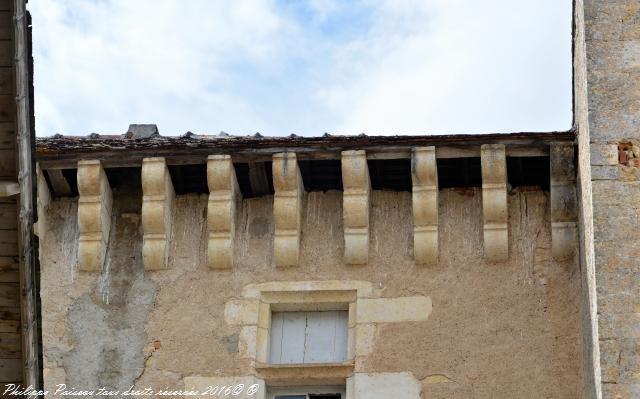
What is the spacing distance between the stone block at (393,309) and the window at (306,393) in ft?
1.79

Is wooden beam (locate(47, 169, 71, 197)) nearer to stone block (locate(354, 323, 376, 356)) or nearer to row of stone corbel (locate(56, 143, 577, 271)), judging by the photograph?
row of stone corbel (locate(56, 143, 577, 271))

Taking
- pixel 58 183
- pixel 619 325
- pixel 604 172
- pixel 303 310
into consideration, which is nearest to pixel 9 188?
pixel 58 183

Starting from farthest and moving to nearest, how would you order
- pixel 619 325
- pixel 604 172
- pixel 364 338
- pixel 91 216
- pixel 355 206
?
pixel 91 216 < pixel 355 206 < pixel 364 338 < pixel 604 172 < pixel 619 325

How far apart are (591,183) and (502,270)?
1570 mm

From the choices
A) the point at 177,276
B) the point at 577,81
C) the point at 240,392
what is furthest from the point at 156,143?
the point at 577,81

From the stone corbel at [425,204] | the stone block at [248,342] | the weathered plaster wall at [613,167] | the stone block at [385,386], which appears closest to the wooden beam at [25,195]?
the stone block at [248,342]

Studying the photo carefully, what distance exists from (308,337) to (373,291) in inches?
23.1

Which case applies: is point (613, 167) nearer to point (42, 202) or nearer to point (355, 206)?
point (355, 206)

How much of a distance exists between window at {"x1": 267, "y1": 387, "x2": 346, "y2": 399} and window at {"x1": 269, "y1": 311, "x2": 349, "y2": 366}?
210mm

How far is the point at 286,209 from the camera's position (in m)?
14.4

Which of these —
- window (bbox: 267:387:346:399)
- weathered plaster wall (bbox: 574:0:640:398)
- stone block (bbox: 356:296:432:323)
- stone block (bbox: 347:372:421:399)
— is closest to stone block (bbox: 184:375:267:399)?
window (bbox: 267:387:346:399)

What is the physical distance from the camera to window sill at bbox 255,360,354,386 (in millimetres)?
13859

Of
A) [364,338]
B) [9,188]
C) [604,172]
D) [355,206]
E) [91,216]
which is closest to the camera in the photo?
[9,188]

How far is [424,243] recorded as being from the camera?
1427cm
